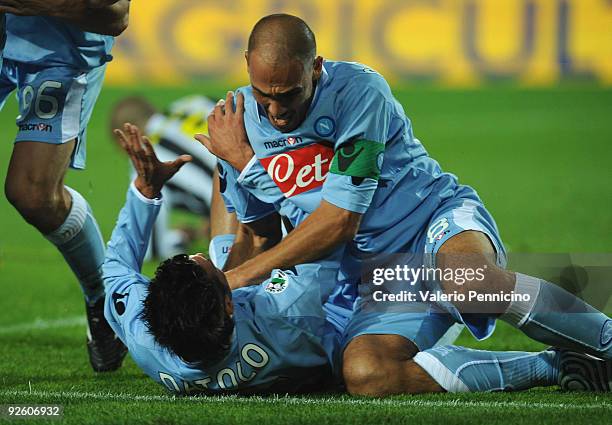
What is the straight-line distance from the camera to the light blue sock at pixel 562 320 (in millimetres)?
4258

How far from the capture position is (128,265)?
14.9ft

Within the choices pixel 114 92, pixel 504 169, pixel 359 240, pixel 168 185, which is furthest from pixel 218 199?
pixel 114 92

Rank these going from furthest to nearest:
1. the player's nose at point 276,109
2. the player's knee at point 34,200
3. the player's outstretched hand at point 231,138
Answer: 1. the player's knee at point 34,200
2. the player's outstretched hand at point 231,138
3. the player's nose at point 276,109

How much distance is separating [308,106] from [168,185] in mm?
4732

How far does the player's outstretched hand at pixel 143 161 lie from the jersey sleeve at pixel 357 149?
0.61 meters

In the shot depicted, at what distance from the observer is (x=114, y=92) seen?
1875 centimetres

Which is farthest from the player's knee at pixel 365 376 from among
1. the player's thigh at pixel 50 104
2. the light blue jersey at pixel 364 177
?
the player's thigh at pixel 50 104

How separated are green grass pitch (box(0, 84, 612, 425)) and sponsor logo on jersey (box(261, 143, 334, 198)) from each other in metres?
0.97

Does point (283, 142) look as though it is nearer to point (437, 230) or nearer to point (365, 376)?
point (437, 230)

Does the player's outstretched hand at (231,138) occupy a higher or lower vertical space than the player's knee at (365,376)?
higher

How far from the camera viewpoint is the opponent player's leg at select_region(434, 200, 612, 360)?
4.26m

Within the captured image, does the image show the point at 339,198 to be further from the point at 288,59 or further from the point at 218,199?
the point at 218,199

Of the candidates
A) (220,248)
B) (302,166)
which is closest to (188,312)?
(302,166)

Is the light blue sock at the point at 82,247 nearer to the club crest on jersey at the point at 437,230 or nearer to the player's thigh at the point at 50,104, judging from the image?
the player's thigh at the point at 50,104
